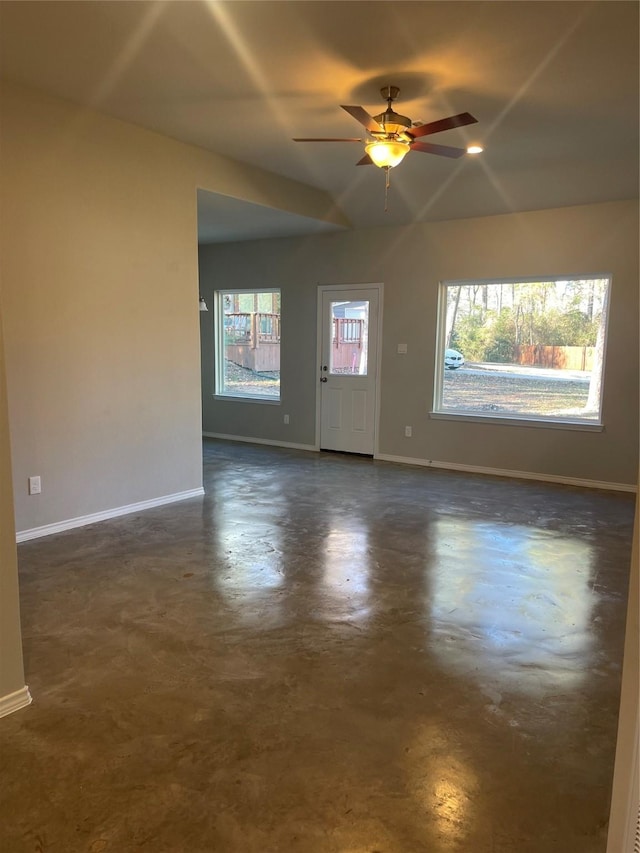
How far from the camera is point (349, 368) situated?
23.4ft

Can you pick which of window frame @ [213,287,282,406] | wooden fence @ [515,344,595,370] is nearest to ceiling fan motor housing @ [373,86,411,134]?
wooden fence @ [515,344,595,370]

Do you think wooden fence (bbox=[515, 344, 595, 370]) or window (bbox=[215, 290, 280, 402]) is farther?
window (bbox=[215, 290, 280, 402])

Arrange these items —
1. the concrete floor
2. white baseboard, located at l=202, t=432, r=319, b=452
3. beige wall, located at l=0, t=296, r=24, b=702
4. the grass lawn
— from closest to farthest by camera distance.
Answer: the concrete floor → beige wall, located at l=0, t=296, r=24, b=702 → the grass lawn → white baseboard, located at l=202, t=432, r=319, b=452

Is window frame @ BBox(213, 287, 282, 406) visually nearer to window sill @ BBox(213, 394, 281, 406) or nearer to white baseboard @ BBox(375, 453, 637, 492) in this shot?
window sill @ BBox(213, 394, 281, 406)

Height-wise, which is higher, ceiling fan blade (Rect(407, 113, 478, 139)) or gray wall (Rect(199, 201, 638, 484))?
ceiling fan blade (Rect(407, 113, 478, 139))

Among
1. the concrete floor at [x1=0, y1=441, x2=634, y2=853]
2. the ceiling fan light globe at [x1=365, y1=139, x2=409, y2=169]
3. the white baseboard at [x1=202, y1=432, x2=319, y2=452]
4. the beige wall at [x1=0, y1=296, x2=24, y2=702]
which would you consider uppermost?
the ceiling fan light globe at [x1=365, y1=139, x2=409, y2=169]

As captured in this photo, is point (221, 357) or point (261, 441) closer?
point (261, 441)

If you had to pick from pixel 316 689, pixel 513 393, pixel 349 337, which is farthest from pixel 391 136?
pixel 349 337

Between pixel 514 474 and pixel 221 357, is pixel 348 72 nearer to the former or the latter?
pixel 514 474

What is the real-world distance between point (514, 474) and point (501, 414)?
→ 2.16 feet

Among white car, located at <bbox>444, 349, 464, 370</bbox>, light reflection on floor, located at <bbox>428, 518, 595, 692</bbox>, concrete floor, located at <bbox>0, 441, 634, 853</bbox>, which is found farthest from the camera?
white car, located at <bbox>444, 349, 464, 370</bbox>

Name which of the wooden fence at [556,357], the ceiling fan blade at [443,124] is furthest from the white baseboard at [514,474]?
the ceiling fan blade at [443,124]

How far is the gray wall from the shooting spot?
551 cm

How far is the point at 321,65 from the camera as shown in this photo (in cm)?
326
